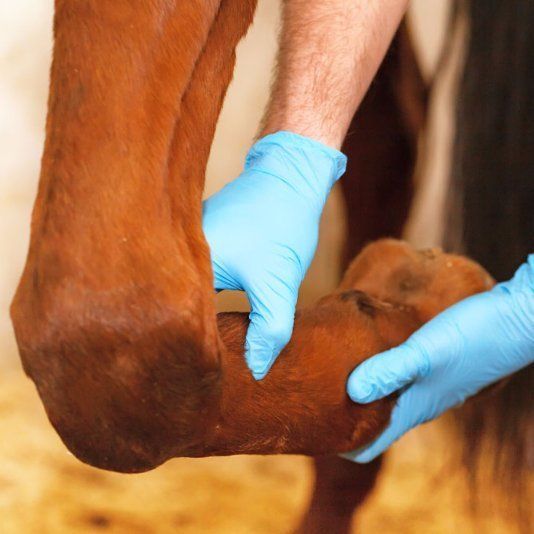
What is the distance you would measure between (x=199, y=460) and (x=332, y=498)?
225 mm

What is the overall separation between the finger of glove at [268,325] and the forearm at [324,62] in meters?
0.19

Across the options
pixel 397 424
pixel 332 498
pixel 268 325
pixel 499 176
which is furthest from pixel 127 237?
pixel 499 176

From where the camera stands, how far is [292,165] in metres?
0.80

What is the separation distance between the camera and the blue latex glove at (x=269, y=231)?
72 cm

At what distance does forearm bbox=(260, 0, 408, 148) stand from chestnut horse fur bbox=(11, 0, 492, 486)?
22 centimetres

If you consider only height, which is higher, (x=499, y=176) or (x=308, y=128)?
(x=308, y=128)

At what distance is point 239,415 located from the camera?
68 cm

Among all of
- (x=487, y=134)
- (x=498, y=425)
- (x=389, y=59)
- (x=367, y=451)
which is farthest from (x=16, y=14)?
(x=498, y=425)

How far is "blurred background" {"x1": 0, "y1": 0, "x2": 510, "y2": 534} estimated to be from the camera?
1.16 meters

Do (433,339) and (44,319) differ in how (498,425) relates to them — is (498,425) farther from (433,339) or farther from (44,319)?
(44,319)

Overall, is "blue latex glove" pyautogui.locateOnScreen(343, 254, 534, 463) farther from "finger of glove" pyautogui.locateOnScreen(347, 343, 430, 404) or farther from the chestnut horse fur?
the chestnut horse fur

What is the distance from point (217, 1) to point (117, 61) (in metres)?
0.09

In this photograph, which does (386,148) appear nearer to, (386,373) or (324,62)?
(324,62)

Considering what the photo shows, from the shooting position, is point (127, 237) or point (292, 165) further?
point (292, 165)
